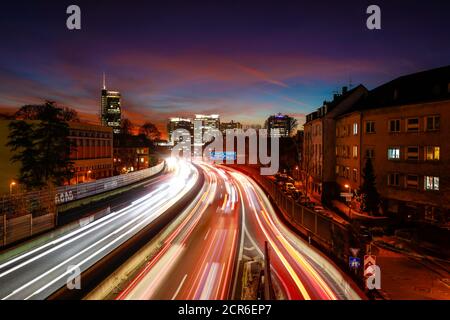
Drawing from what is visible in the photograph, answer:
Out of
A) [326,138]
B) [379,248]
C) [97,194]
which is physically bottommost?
[379,248]

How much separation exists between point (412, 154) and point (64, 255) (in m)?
29.0

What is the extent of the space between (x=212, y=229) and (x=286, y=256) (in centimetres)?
788

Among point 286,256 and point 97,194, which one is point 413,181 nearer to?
point 286,256

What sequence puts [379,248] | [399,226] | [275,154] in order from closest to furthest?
[379,248]
[399,226]
[275,154]

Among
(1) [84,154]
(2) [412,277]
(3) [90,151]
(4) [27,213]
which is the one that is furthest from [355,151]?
(3) [90,151]

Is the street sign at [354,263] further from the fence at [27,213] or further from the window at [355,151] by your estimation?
the window at [355,151]

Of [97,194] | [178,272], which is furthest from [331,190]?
[178,272]

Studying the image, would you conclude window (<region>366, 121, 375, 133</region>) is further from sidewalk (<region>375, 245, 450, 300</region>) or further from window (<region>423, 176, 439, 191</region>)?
sidewalk (<region>375, 245, 450, 300</region>)

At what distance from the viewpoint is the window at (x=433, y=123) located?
94.8 ft

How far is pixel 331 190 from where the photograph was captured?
4781cm

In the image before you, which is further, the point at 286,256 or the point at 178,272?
the point at 286,256

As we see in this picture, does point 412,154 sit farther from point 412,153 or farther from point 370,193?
point 370,193

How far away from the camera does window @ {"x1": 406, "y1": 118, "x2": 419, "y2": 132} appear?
30.9 metres

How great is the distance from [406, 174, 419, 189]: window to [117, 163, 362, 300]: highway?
12627 mm
